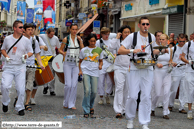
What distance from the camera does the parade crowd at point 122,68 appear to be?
6.85m

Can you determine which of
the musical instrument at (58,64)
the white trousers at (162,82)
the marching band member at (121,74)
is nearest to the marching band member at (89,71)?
the marching band member at (121,74)

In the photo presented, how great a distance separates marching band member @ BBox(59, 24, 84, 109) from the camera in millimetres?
9461

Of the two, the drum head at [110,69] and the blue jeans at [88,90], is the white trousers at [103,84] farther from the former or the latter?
the blue jeans at [88,90]

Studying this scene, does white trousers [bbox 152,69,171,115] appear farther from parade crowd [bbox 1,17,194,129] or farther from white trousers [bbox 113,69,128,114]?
white trousers [bbox 113,69,128,114]

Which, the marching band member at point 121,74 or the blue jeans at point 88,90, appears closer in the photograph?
the blue jeans at point 88,90

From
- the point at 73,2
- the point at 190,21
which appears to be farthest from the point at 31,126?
the point at 73,2

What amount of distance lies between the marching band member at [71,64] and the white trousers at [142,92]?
276 cm

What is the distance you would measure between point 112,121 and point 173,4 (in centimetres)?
1518

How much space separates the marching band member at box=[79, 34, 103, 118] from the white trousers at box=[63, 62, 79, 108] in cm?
105

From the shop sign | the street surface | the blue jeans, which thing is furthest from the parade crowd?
the shop sign

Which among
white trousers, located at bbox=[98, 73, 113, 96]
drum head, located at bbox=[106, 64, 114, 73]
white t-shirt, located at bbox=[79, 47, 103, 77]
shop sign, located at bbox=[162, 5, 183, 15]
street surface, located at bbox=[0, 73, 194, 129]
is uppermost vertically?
shop sign, located at bbox=[162, 5, 183, 15]

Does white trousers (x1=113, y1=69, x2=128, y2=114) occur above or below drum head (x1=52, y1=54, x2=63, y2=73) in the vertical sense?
below

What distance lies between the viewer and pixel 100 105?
10305 mm

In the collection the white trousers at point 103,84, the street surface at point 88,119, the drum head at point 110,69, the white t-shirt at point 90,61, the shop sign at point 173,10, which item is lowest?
the street surface at point 88,119
